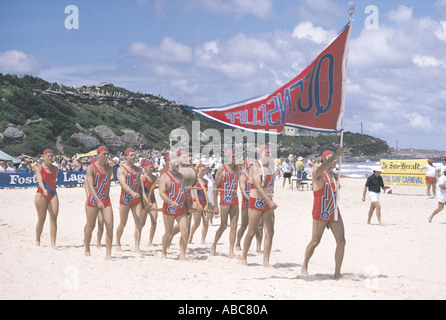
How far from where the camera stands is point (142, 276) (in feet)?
24.3

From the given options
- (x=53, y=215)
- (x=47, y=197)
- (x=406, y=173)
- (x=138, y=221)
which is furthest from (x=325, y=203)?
(x=406, y=173)

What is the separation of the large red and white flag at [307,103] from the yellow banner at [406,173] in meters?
20.4

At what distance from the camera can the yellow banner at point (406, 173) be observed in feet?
88.3

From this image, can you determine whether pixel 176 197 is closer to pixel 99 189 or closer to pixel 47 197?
pixel 99 189

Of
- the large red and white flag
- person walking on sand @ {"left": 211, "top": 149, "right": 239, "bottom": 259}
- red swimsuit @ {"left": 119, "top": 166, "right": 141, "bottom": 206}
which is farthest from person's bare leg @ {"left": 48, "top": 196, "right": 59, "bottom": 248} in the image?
the large red and white flag

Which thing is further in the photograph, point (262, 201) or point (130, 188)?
point (130, 188)

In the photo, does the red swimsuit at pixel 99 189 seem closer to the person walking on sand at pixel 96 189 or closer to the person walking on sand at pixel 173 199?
the person walking on sand at pixel 96 189

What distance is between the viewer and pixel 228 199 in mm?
9703

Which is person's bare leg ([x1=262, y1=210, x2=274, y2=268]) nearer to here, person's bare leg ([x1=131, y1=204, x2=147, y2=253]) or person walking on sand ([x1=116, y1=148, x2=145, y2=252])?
person walking on sand ([x1=116, y1=148, x2=145, y2=252])

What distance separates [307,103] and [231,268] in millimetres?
2889

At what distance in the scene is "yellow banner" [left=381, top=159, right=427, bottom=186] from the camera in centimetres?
2691

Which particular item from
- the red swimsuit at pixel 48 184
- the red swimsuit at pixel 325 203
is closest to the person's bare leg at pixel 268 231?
the red swimsuit at pixel 325 203
